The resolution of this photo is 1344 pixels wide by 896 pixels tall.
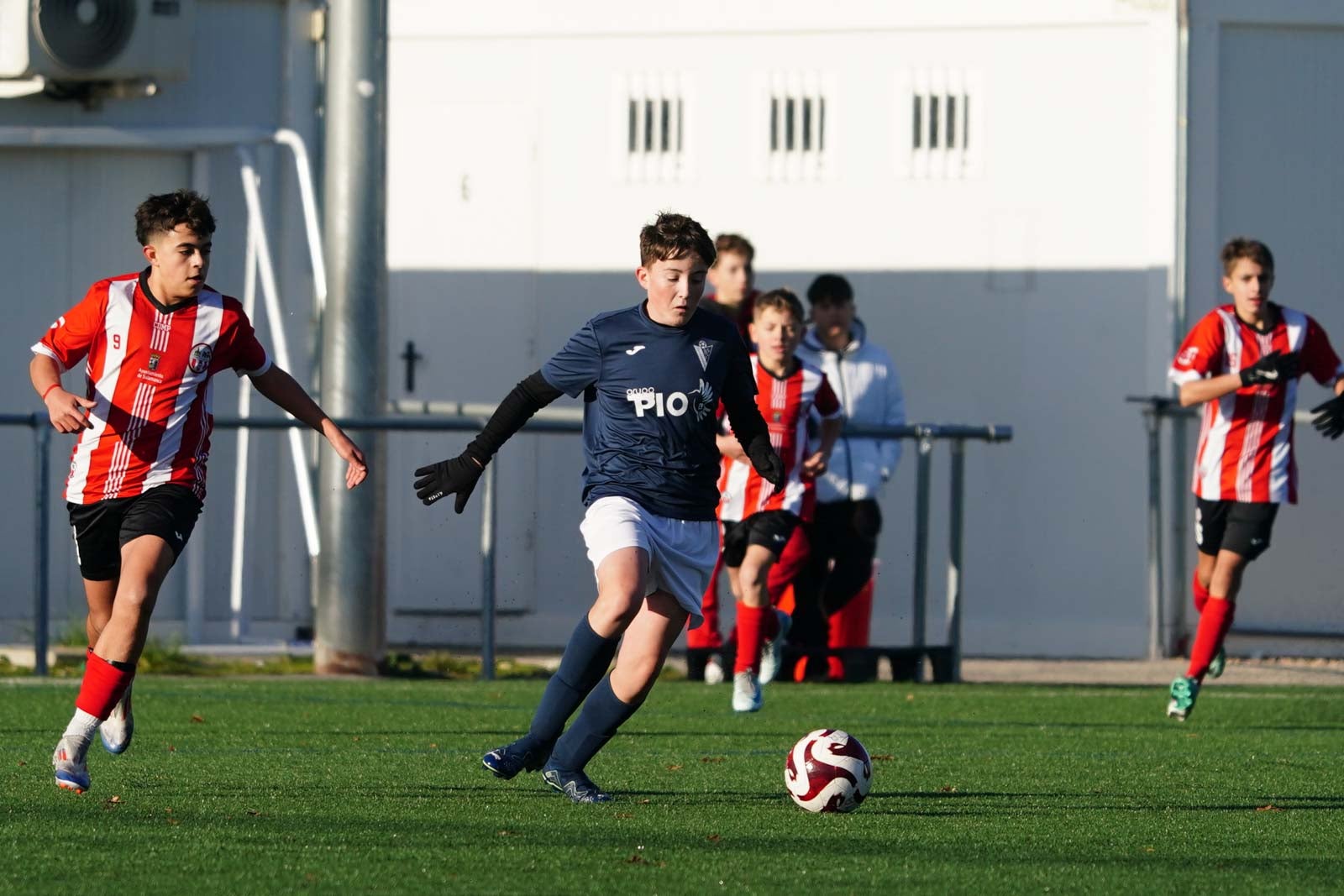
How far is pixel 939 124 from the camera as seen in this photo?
14.2 metres

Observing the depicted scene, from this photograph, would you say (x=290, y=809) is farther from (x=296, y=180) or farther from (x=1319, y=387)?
(x=1319, y=387)

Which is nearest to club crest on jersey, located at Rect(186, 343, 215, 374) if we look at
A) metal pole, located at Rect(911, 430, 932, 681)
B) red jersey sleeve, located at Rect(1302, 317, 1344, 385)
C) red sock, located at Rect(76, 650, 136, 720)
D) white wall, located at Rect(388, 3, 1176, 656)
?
red sock, located at Rect(76, 650, 136, 720)

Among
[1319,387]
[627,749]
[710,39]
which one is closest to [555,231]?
[710,39]

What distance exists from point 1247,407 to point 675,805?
4.48m

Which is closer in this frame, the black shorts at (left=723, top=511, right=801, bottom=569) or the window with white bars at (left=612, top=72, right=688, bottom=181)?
the black shorts at (left=723, top=511, right=801, bottom=569)

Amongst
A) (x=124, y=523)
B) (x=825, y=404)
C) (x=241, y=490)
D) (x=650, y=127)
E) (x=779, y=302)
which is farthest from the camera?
(x=650, y=127)

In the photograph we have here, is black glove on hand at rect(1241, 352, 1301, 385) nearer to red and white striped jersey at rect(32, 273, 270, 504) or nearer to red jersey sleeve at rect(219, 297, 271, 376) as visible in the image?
red jersey sleeve at rect(219, 297, 271, 376)

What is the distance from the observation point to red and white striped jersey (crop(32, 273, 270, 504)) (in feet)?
22.1

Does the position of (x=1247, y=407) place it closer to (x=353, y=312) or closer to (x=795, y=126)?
(x=353, y=312)

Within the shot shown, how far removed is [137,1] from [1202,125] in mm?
6223

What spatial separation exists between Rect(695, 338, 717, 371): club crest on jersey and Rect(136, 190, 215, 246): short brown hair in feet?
4.74

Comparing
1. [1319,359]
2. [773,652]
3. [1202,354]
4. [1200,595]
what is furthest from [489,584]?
[1319,359]

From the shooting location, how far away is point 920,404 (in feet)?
47.0

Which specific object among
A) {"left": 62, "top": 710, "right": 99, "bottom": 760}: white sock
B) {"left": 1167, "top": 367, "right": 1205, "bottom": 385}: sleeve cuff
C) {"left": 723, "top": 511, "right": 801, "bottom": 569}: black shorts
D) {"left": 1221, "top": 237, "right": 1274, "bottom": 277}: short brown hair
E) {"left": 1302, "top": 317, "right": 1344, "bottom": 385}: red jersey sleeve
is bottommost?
{"left": 62, "top": 710, "right": 99, "bottom": 760}: white sock
